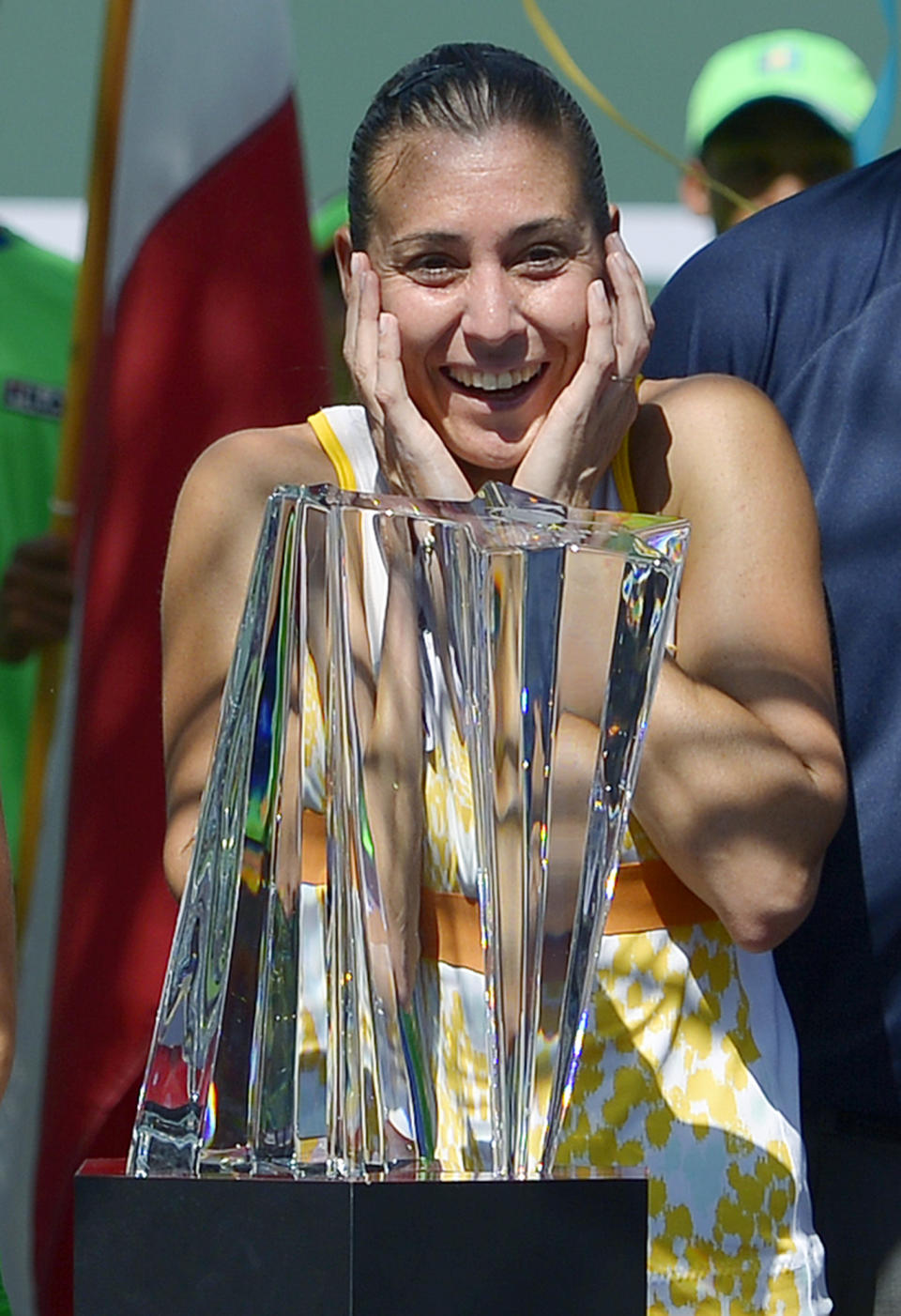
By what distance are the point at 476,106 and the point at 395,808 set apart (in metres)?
0.73

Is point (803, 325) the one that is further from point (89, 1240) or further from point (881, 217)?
point (89, 1240)

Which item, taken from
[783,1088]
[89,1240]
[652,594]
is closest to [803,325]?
[783,1088]

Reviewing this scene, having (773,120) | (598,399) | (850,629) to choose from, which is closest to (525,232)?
(598,399)

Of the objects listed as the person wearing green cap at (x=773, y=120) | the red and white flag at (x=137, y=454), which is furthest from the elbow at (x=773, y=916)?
the person wearing green cap at (x=773, y=120)

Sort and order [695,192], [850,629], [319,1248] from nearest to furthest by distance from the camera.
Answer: [319,1248] < [850,629] < [695,192]

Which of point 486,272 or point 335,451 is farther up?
point 486,272

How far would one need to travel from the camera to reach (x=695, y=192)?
12.0 ft

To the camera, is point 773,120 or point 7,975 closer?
point 7,975

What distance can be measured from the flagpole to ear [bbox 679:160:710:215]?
39.3 inches

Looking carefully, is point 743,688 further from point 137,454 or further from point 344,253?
point 137,454

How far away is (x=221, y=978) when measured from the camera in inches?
43.6

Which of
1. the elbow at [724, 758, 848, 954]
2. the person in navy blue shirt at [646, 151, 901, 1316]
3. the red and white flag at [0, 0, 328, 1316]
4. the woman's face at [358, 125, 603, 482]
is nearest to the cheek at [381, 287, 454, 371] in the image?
the woman's face at [358, 125, 603, 482]

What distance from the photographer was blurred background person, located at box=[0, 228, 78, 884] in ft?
9.46

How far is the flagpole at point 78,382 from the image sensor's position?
112 inches
